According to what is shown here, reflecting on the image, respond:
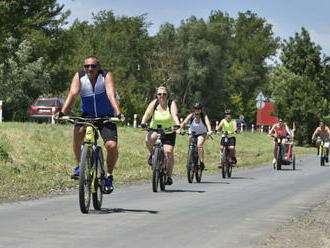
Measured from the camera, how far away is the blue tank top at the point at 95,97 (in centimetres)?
865

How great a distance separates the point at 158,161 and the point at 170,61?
6335 cm

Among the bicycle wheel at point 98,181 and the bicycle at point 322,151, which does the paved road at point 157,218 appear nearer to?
the bicycle wheel at point 98,181

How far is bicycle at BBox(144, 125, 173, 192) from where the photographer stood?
469 inches

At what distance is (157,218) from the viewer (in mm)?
8289

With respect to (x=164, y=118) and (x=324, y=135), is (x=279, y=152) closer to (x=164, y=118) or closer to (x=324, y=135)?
(x=324, y=135)

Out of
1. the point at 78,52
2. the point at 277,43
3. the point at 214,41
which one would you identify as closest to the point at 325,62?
the point at 214,41

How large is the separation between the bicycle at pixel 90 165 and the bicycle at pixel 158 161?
323cm

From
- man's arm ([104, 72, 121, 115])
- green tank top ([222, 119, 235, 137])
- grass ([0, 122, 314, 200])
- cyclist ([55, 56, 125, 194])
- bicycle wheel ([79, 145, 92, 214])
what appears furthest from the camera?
green tank top ([222, 119, 235, 137])

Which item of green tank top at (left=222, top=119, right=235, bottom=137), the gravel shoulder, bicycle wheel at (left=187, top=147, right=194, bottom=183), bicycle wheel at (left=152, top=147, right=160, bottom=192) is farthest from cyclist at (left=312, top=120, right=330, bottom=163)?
the gravel shoulder

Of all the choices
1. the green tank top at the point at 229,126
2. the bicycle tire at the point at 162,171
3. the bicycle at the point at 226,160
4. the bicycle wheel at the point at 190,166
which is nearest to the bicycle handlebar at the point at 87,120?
the bicycle tire at the point at 162,171

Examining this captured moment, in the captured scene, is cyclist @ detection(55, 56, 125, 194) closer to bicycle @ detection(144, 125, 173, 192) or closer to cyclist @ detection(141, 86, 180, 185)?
bicycle @ detection(144, 125, 173, 192)

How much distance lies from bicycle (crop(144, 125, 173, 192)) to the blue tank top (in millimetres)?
3241

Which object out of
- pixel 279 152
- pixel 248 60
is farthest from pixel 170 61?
pixel 279 152

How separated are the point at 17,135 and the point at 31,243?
15196mm
